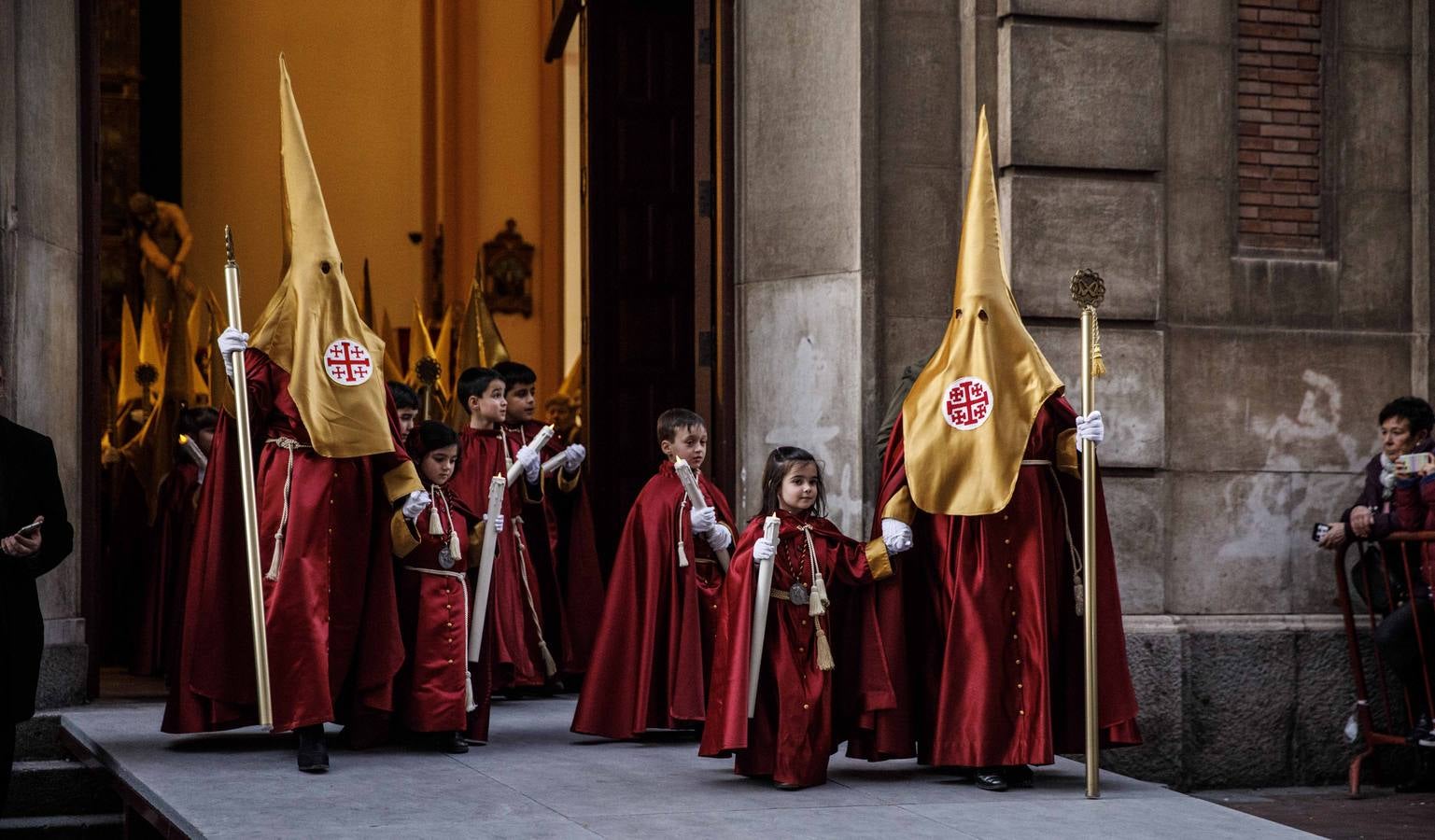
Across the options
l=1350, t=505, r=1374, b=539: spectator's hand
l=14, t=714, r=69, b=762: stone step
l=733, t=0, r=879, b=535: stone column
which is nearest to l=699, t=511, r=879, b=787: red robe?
l=733, t=0, r=879, b=535: stone column

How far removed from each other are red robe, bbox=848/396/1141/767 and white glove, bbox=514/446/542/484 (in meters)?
2.05

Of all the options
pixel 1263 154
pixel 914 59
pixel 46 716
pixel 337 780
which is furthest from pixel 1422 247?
pixel 46 716

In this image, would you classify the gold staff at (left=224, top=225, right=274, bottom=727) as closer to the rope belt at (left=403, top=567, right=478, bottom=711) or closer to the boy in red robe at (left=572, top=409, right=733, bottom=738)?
the rope belt at (left=403, top=567, right=478, bottom=711)

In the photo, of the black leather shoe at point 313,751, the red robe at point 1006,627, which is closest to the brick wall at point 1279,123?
the red robe at point 1006,627

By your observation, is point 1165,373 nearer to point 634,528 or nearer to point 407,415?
point 634,528

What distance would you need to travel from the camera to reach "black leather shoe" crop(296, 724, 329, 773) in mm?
6828

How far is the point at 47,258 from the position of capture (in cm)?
856

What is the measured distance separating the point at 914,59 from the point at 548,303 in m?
9.54

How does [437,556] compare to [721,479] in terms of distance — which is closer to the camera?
[437,556]

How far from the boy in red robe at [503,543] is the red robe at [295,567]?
1317mm

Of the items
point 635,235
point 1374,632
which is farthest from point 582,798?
point 635,235

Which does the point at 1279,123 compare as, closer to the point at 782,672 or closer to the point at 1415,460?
the point at 1415,460

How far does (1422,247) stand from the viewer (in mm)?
9969

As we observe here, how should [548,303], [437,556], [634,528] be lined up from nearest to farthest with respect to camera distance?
[437,556] → [634,528] → [548,303]
